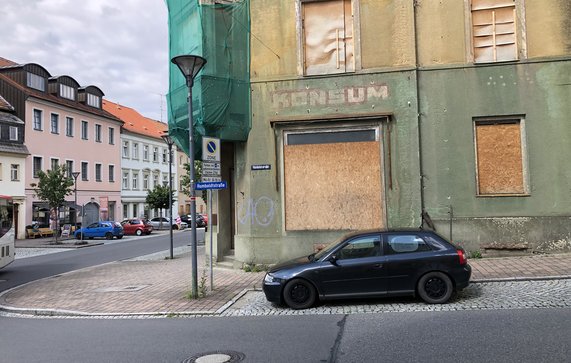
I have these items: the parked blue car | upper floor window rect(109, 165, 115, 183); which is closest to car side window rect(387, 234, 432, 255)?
the parked blue car

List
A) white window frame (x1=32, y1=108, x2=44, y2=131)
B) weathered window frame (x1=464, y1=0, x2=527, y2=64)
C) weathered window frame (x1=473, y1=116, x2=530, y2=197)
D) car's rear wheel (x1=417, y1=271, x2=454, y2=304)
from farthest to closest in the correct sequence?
white window frame (x1=32, y1=108, x2=44, y2=131) → weathered window frame (x1=464, y1=0, x2=527, y2=64) → weathered window frame (x1=473, y1=116, x2=530, y2=197) → car's rear wheel (x1=417, y1=271, x2=454, y2=304)

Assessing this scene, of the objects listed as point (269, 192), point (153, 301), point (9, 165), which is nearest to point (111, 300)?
point (153, 301)

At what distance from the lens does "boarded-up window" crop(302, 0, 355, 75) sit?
13.8 meters

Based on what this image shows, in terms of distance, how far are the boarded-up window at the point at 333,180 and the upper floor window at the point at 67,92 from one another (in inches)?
1499

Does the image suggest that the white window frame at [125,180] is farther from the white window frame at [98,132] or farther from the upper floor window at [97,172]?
the white window frame at [98,132]

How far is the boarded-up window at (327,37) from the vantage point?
13773mm

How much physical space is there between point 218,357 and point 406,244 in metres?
4.18

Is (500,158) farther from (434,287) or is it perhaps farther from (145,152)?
(145,152)

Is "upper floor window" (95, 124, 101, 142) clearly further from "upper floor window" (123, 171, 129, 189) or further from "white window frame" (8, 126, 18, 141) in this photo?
"white window frame" (8, 126, 18, 141)

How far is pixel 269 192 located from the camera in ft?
45.2

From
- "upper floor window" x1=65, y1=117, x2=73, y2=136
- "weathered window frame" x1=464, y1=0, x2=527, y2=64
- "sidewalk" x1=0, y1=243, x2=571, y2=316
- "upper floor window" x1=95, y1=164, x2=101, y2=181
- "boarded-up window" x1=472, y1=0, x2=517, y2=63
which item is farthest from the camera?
"upper floor window" x1=95, y1=164, x2=101, y2=181

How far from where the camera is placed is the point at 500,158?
43.1 ft

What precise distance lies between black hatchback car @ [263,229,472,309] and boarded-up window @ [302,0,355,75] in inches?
250

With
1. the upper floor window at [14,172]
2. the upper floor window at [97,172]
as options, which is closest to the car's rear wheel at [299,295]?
the upper floor window at [14,172]
